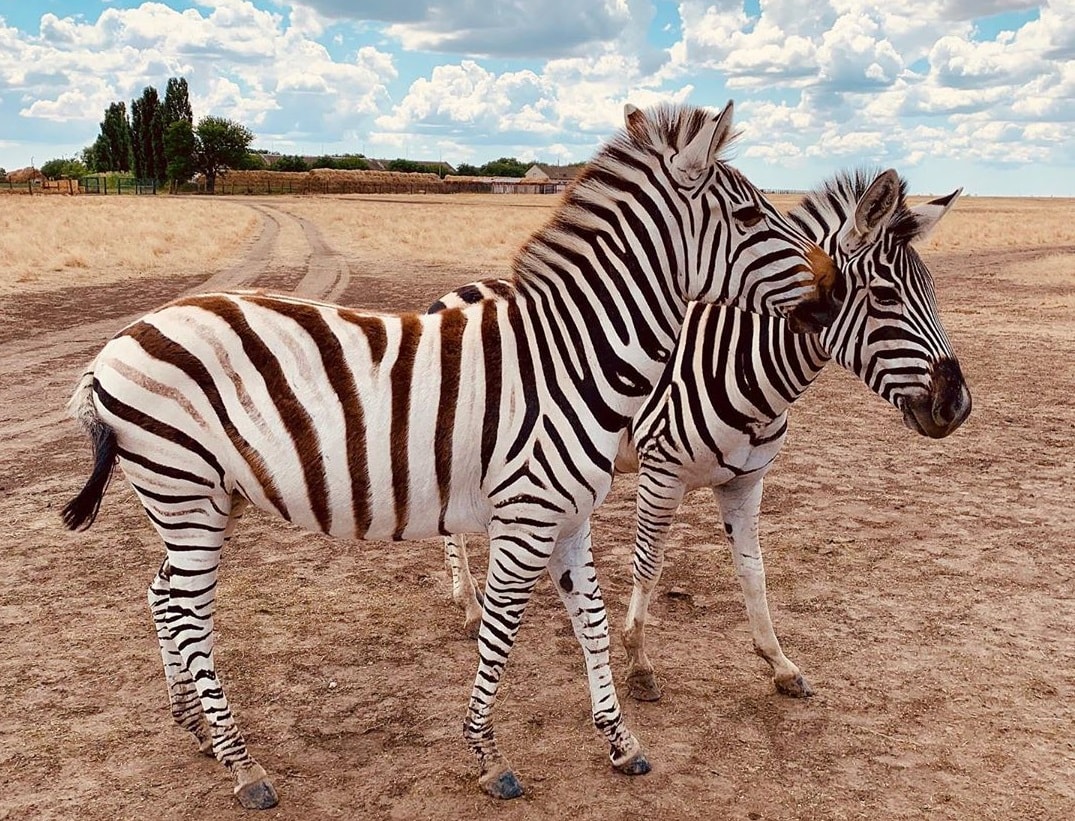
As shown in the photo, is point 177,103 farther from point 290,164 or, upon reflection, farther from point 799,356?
point 799,356

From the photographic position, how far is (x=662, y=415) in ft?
15.0

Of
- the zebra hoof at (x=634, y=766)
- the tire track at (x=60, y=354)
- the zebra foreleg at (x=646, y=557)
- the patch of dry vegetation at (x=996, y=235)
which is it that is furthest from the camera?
the patch of dry vegetation at (x=996, y=235)

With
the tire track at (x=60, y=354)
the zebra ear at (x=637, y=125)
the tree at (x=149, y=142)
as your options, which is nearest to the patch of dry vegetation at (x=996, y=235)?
the tire track at (x=60, y=354)

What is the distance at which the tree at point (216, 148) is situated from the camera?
101562 mm

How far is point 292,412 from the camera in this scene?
11.6ft

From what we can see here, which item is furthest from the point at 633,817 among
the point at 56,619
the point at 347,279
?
the point at 347,279

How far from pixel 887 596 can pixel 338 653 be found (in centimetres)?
365

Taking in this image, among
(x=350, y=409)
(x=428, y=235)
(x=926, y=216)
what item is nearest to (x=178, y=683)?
(x=350, y=409)

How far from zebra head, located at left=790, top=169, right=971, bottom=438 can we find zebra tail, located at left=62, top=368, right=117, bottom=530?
10.3 ft

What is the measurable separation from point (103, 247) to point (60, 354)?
51.0 ft

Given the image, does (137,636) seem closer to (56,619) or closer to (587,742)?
(56,619)

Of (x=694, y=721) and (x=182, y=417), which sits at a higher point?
(x=182, y=417)

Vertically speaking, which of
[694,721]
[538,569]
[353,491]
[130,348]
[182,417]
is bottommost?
[694,721]

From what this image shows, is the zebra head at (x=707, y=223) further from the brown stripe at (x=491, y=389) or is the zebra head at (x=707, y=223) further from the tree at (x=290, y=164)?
the tree at (x=290, y=164)
